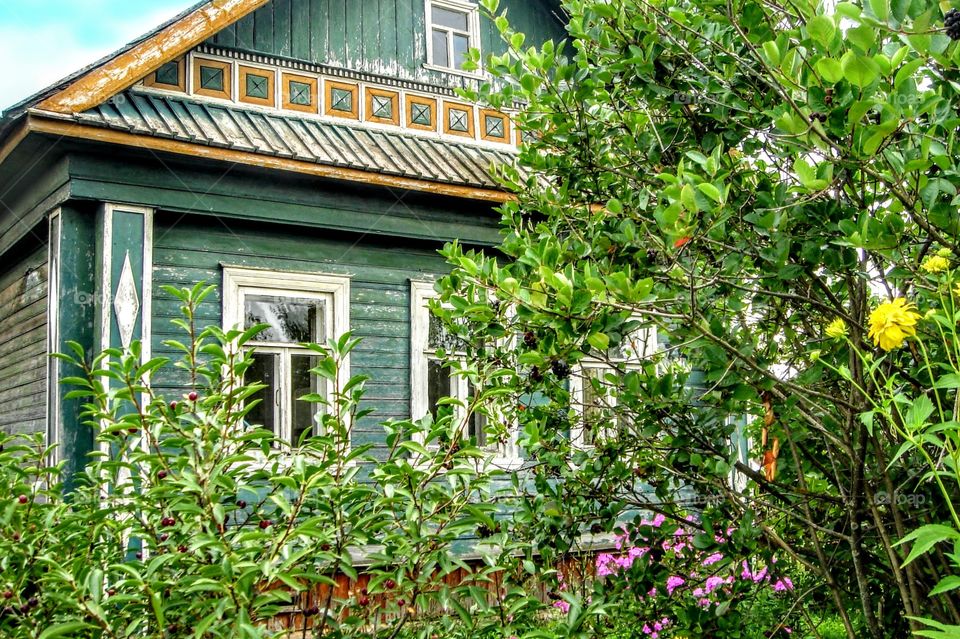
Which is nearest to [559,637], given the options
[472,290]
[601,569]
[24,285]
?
[472,290]

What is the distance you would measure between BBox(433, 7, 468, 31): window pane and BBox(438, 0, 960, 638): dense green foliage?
20.4ft

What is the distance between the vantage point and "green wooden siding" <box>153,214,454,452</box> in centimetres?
744

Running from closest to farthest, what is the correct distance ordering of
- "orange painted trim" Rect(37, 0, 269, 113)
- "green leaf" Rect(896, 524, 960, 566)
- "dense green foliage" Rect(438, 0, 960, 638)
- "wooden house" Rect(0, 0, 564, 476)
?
1. "green leaf" Rect(896, 524, 960, 566)
2. "dense green foliage" Rect(438, 0, 960, 638)
3. "orange painted trim" Rect(37, 0, 269, 113)
4. "wooden house" Rect(0, 0, 564, 476)

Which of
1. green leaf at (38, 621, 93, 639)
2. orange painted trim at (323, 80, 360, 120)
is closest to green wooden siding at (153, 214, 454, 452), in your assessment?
orange painted trim at (323, 80, 360, 120)

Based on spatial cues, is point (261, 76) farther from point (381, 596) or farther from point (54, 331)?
point (381, 596)

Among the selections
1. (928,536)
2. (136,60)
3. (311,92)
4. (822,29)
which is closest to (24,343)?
(136,60)

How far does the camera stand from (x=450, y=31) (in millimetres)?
10062

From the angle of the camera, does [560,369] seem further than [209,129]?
No


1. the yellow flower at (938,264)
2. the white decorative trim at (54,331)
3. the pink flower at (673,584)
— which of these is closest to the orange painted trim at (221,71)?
the white decorative trim at (54,331)

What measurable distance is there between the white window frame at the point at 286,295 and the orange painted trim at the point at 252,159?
932mm

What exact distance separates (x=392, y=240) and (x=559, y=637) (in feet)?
20.0

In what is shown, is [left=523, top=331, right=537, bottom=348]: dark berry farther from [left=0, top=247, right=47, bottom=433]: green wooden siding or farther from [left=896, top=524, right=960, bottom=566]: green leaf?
[left=0, top=247, right=47, bottom=433]: green wooden siding

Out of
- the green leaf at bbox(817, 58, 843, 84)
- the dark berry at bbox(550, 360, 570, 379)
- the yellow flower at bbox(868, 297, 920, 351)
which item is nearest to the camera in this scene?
the yellow flower at bbox(868, 297, 920, 351)

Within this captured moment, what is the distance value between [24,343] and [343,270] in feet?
10.4
